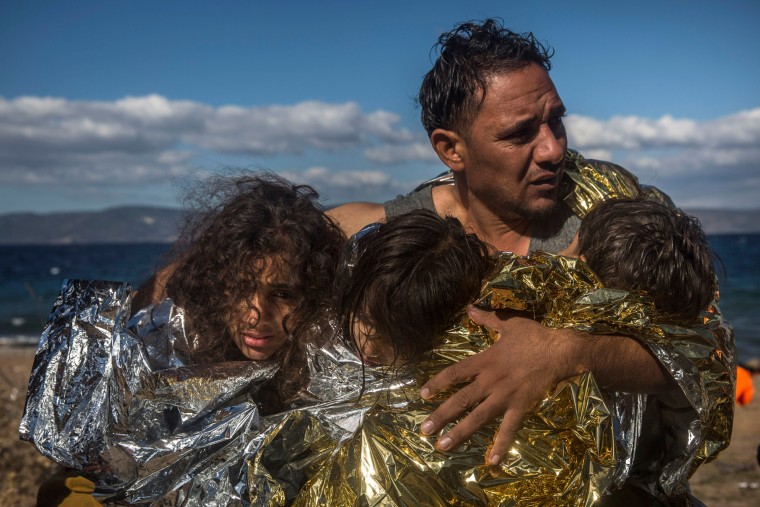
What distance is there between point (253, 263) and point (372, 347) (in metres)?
0.51

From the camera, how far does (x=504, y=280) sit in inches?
77.2

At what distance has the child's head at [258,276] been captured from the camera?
2.32 m

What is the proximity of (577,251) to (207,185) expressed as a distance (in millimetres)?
1303

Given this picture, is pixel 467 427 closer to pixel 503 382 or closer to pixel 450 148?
pixel 503 382

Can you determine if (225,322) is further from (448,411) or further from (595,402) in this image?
(595,402)

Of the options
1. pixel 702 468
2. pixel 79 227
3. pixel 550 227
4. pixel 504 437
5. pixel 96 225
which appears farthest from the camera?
pixel 79 227

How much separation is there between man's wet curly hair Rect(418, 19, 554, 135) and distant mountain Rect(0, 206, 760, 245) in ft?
267

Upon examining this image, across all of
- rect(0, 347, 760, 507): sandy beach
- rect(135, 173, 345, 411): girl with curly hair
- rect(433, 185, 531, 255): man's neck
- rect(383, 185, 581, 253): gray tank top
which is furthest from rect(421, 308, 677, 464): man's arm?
rect(0, 347, 760, 507): sandy beach

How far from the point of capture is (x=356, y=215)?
2.83 metres

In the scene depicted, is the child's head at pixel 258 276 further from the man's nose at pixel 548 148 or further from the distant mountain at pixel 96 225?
the distant mountain at pixel 96 225

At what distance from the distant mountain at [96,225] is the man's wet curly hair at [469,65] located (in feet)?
267

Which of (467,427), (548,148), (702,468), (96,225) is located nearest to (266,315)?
(467,427)

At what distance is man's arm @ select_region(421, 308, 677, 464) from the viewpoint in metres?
1.88

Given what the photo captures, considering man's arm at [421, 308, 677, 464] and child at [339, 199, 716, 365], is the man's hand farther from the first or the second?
child at [339, 199, 716, 365]
